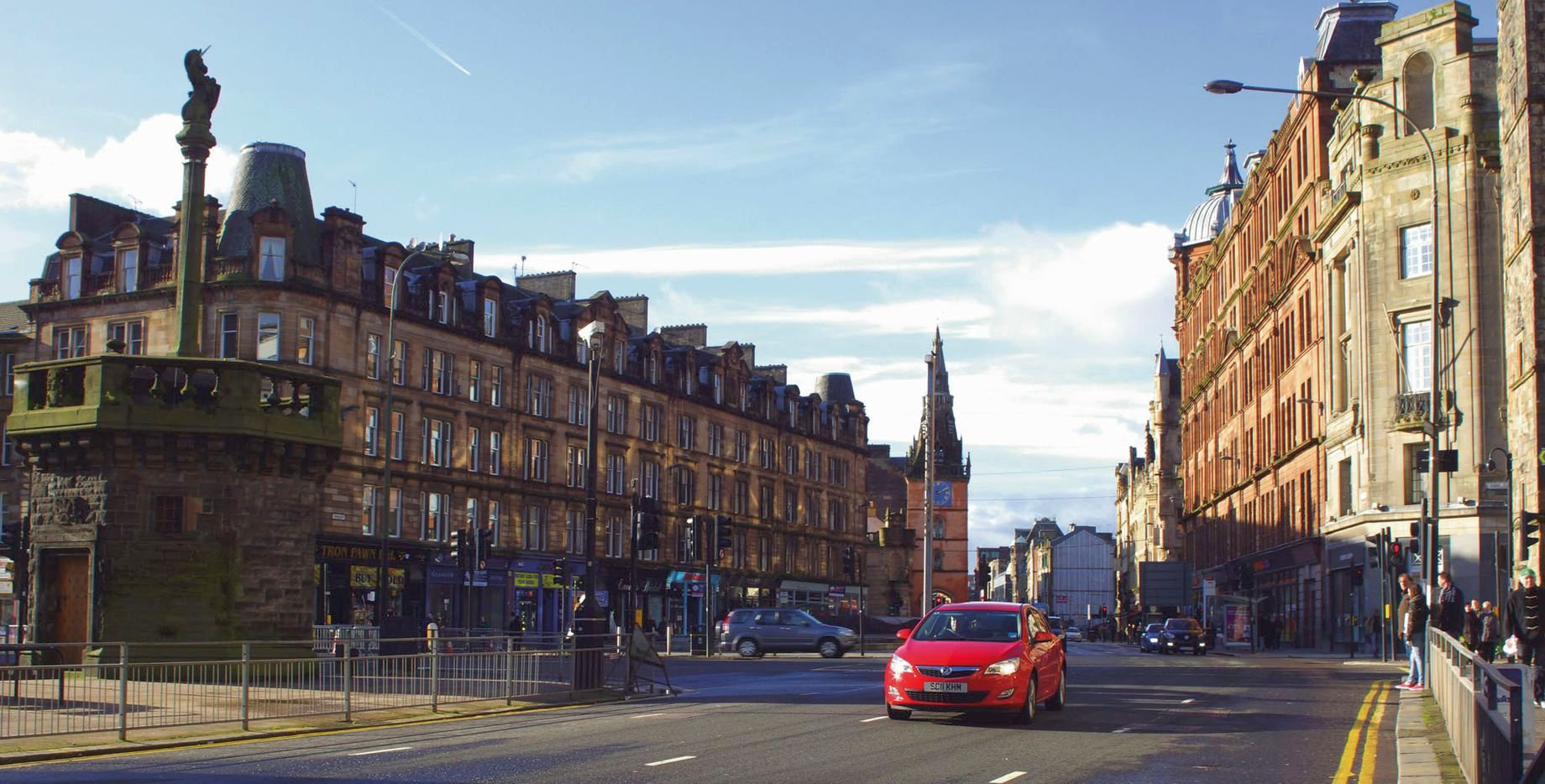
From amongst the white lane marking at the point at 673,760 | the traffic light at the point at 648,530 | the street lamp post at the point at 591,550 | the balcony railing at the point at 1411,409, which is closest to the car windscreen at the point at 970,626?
the white lane marking at the point at 673,760

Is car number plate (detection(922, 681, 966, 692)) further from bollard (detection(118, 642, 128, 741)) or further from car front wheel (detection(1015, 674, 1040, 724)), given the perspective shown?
bollard (detection(118, 642, 128, 741))

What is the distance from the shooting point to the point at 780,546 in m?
81.6

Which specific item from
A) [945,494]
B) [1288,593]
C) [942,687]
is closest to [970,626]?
[942,687]

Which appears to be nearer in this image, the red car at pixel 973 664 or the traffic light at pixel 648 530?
the red car at pixel 973 664

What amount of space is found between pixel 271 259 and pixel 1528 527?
38557mm

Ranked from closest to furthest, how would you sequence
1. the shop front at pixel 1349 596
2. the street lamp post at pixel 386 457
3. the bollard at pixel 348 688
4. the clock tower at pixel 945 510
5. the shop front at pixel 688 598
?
the bollard at pixel 348 688
the street lamp post at pixel 386 457
the shop front at pixel 1349 596
the shop front at pixel 688 598
the clock tower at pixel 945 510

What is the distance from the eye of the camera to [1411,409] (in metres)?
45.9

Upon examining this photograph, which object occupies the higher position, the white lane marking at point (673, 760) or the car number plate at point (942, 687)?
the car number plate at point (942, 687)

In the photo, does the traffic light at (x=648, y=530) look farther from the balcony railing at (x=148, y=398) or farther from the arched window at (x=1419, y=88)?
the arched window at (x=1419, y=88)

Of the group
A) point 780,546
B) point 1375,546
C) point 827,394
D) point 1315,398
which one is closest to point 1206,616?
point 1315,398

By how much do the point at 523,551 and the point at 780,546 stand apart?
24.9 metres

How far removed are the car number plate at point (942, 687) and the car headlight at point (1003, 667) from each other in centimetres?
29

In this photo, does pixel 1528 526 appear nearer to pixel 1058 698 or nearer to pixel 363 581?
pixel 1058 698

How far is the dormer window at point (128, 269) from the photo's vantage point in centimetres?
5250
